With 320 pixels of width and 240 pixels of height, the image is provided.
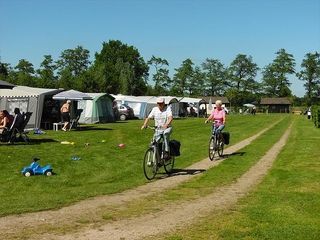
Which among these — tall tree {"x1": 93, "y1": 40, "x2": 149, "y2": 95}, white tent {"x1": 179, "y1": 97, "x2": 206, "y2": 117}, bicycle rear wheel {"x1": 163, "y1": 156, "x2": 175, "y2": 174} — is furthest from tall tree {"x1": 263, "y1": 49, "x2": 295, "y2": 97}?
bicycle rear wheel {"x1": 163, "y1": 156, "x2": 175, "y2": 174}

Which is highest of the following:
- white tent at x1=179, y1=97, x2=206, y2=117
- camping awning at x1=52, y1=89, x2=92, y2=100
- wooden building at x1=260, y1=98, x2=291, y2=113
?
wooden building at x1=260, y1=98, x2=291, y2=113

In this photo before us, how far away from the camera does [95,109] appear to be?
3603 cm

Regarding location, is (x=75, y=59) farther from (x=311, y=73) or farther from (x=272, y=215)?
(x=272, y=215)

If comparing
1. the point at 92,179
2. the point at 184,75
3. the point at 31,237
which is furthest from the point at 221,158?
the point at 184,75

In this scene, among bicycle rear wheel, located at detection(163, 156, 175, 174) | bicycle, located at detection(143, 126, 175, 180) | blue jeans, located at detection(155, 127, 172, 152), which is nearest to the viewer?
bicycle, located at detection(143, 126, 175, 180)

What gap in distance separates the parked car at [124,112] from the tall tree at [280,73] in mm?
87054

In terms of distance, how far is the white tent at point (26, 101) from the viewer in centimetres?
2555

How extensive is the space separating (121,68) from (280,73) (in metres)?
52.0

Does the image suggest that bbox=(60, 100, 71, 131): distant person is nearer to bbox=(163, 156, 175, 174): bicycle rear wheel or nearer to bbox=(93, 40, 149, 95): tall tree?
bbox=(163, 156, 175, 174): bicycle rear wheel

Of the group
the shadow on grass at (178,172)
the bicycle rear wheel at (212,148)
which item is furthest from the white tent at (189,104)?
the shadow on grass at (178,172)

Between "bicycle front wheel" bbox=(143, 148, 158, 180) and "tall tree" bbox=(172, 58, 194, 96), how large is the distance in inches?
4364

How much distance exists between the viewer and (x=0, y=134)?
17156 mm

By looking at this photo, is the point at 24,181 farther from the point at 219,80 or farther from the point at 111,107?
A: the point at 219,80

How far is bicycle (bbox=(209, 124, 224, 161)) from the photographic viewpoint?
14.6 meters
